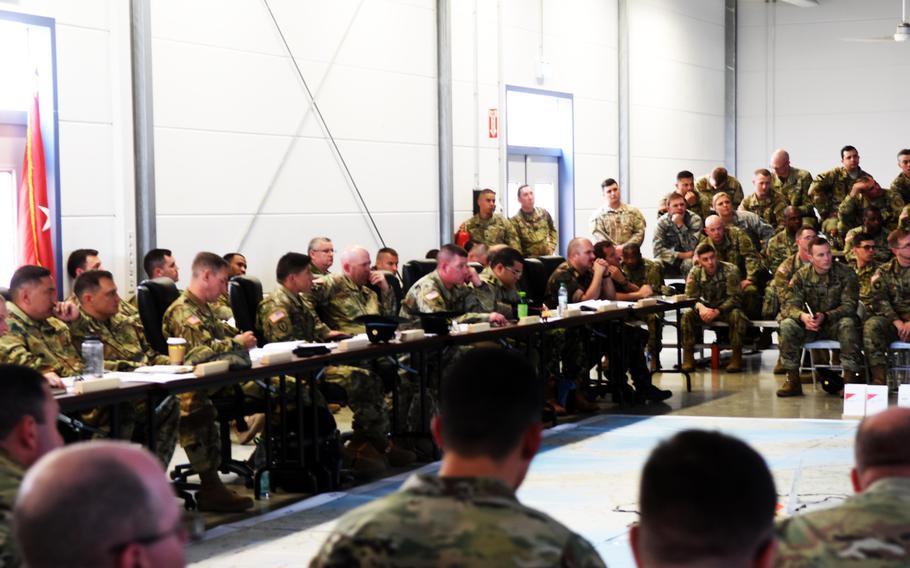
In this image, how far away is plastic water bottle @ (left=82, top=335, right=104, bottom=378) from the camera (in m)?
6.07

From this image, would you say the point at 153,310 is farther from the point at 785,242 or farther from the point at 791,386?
the point at 785,242

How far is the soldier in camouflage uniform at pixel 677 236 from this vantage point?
1322cm

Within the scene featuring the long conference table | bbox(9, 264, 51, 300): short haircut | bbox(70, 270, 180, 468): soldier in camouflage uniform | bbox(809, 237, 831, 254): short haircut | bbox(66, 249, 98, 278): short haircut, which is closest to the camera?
the long conference table

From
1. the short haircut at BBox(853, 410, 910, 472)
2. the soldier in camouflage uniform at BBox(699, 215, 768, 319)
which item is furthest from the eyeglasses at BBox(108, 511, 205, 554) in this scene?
the soldier in camouflage uniform at BBox(699, 215, 768, 319)

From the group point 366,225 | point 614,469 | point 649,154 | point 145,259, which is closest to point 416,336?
point 614,469

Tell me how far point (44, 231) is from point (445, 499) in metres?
7.18

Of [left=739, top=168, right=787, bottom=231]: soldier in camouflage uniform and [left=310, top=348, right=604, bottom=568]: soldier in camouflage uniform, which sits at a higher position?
[left=739, top=168, right=787, bottom=231]: soldier in camouflage uniform

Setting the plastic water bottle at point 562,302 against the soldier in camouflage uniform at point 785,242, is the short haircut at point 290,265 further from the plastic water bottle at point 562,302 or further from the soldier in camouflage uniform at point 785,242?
the soldier in camouflage uniform at point 785,242

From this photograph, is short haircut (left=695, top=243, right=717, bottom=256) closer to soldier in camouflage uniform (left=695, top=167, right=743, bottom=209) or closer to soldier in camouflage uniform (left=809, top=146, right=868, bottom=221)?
soldier in camouflage uniform (left=695, top=167, right=743, bottom=209)

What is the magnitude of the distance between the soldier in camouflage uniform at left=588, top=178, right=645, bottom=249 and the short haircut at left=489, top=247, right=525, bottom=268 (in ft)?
13.8

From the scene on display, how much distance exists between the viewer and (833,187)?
14156 mm

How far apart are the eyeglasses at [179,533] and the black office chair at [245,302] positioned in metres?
6.33

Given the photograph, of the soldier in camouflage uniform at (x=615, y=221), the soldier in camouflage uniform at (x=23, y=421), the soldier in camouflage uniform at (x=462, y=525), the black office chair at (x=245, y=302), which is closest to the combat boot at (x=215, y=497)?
the black office chair at (x=245, y=302)

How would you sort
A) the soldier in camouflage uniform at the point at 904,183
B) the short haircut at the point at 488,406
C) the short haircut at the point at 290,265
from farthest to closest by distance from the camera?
the soldier in camouflage uniform at the point at 904,183, the short haircut at the point at 290,265, the short haircut at the point at 488,406
